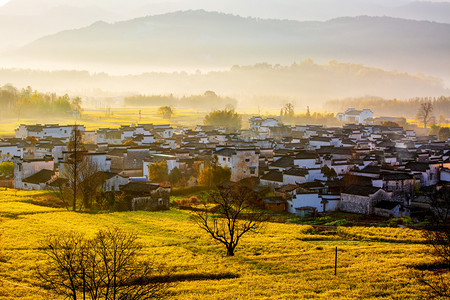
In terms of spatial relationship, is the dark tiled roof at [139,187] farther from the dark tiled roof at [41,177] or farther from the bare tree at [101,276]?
the bare tree at [101,276]

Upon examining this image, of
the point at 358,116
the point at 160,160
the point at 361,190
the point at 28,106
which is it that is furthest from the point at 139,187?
the point at 358,116

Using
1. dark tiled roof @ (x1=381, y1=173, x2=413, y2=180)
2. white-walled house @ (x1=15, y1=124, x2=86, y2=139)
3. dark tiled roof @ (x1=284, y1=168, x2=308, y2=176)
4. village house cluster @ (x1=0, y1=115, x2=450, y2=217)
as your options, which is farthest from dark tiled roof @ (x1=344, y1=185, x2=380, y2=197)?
white-walled house @ (x1=15, y1=124, x2=86, y2=139)

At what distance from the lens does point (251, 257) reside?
27672mm

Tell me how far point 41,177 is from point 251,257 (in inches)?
1127

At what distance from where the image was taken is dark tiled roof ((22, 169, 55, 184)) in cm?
4838

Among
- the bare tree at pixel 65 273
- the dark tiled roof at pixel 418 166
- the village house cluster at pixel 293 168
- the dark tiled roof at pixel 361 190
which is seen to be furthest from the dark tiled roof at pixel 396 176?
the bare tree at pixel 65 273

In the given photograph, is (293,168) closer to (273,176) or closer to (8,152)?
(273,176)

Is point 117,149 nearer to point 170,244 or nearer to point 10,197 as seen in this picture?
point 10,197

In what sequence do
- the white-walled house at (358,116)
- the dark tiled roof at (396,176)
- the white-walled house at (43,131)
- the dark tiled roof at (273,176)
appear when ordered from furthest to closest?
the white-walled house at (358,116)
the white-walled house at (43,131)
the dark tiled roof at (273,176)
the dark tiled roof at (396,176)

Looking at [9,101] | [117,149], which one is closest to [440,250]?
[117,149]

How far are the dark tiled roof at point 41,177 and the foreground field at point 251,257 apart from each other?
335 inches

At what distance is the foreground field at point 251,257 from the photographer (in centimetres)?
2166

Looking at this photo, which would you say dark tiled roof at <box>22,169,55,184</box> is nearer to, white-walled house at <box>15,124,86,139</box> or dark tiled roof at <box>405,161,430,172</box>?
white-walled house at <box>15,124,86,139</box>

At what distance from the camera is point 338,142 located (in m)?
75.9
